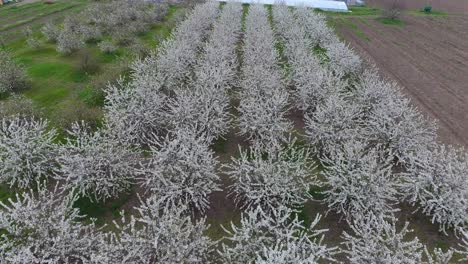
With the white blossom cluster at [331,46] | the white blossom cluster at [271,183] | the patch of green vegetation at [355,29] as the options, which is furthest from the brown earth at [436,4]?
the white blossom cluster at [271,183]

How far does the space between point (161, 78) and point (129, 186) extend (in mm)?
7124

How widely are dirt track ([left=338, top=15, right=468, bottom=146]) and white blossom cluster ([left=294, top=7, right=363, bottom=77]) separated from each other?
325cm

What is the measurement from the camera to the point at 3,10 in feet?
127

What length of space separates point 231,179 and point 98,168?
16.2 feet

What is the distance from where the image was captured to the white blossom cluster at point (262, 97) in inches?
548

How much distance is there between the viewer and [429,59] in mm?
26156

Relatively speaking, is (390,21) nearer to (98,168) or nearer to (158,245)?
(98,168)

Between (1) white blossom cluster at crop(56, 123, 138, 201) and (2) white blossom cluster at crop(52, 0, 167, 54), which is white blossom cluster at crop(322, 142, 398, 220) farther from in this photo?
(2) white blossom cluster at crop(52, 0, 167, 54)

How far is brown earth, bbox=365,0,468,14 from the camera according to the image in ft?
154

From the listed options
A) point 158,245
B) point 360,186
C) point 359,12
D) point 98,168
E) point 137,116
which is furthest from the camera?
point 359,12

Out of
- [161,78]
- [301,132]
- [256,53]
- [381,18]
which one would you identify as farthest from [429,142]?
[381,18]

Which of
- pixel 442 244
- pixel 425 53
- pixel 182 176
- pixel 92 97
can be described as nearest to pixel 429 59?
pixel 425 53

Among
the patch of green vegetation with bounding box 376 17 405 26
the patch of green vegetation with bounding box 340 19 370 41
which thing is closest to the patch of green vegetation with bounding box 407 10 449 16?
the patch of green vegetation with bounding box 376 17 405 26

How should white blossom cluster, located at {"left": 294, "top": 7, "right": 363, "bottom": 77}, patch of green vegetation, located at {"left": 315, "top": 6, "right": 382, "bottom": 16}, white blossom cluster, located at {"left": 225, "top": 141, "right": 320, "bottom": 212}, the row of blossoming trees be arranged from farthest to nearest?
patch of green vegetation, located at {"left": 315, "top": 6, "right": 382, "bottom": 16} < white blossom cluster, located at {"left": 294, "top": 7, "right": 363, "bottom": 77} < white blossom cluster, located at {"left": 225, "top": 141, "right": 320, "bottom": 212} < the row of blossoming trees
